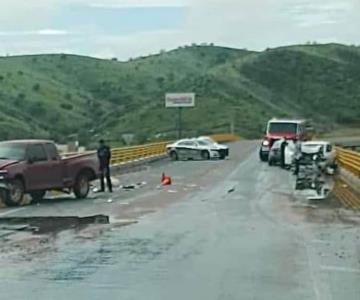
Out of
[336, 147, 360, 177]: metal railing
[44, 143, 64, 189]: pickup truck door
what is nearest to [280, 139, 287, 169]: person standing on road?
[336, 147, 360, 177]: metal railing

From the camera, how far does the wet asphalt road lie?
1286 centimetres

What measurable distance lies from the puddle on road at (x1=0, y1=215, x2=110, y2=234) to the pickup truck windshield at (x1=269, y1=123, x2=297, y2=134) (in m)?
37.2

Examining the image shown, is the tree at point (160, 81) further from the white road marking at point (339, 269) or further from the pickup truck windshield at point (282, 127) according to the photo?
the white road marking at point (339, 269)

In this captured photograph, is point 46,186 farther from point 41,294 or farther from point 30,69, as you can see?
point 30,69

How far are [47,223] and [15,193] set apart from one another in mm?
6541

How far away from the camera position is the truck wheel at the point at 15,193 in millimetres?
28578

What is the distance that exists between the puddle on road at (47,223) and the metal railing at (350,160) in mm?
17732

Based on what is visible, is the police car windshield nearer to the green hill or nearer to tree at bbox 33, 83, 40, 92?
the green hill

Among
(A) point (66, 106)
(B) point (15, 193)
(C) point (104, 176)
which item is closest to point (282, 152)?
(C) point (104, 176)

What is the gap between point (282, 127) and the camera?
2402 inches

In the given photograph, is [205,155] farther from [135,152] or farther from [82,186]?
[82,186]

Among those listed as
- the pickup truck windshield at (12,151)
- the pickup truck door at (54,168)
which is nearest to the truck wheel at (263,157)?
the pickup truck door at (54,168)

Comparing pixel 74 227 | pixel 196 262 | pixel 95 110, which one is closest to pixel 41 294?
pixel 196 262

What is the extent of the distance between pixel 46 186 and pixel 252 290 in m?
18.2
